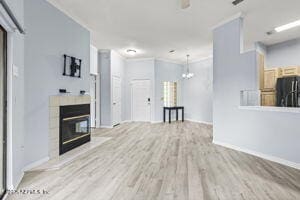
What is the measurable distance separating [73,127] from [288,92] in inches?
217

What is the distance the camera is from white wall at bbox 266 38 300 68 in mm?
5584

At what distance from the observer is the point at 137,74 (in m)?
8.45

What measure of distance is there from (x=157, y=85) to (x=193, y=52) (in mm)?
2249

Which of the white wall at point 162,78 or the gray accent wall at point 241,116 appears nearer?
the gray accent wall at point 241,116

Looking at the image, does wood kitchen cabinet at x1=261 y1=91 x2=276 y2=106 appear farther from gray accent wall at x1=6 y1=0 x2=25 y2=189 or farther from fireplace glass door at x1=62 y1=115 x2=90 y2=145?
gray accent wall at x1=6 y1=0 x2=25 y2=189

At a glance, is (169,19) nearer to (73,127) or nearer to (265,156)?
(73,127)

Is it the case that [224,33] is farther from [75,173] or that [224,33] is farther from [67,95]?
[75,173]

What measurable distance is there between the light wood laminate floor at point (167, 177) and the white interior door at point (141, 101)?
4577 millimetres

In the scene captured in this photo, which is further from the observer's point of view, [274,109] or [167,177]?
[274,109]

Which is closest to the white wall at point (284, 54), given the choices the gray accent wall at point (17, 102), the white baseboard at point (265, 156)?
the white baseboard at point (265, 156)

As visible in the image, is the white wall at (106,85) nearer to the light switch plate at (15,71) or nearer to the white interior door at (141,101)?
the white interior door at (141,101)

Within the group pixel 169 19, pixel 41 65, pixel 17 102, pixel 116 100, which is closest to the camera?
pixel 17 102

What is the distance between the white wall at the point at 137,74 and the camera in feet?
27.0

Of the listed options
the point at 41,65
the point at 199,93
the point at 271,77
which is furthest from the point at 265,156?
the point at 199,93
